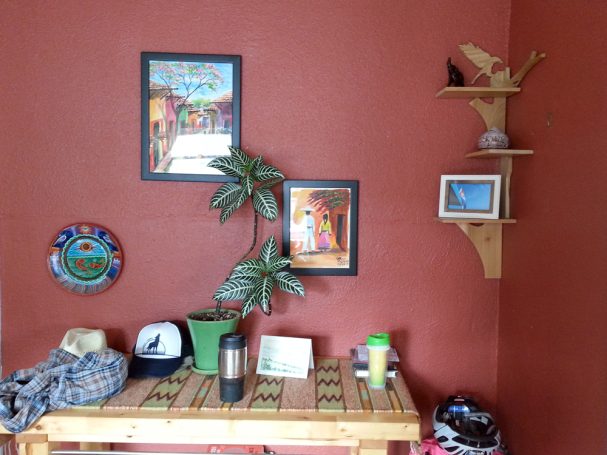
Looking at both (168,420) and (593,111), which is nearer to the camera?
(593,111)

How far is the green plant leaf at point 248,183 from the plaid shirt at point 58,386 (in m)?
0.70

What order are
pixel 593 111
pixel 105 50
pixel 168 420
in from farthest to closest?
pixel 105 50 < pixel 168 420 < pixel 593 111

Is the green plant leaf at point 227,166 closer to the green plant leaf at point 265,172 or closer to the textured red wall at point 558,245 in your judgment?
the green plant leaf at point 265,172

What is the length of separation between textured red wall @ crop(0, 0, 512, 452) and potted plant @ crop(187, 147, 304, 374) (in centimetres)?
19

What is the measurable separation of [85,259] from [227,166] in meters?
0.70

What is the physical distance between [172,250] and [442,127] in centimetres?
117

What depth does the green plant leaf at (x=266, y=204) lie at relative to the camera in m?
1.68

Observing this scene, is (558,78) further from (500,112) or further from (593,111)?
(500,112)

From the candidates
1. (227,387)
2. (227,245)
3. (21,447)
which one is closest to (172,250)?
(227,245)

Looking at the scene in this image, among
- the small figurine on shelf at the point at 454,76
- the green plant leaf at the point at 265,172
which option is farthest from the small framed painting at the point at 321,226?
the small figurine on shelf at the point at 454,76

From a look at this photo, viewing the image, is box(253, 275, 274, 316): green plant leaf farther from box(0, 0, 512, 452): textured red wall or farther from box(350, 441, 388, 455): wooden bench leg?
box(350, 441, 388, 455): wooden bench leg

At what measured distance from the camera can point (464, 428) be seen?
1.71 meters

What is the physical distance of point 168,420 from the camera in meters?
1.42

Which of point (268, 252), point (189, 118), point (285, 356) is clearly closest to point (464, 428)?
point (285, 356)
